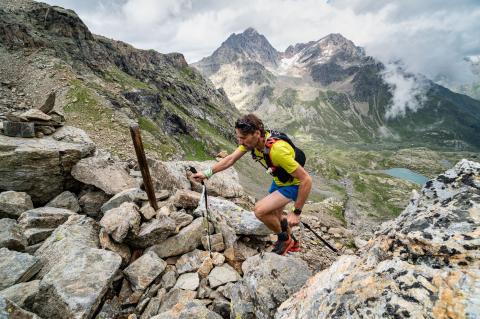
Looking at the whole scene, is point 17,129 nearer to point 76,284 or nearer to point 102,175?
point 102,175

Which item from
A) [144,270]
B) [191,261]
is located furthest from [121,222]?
[191,261]

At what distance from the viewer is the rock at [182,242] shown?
31.8 ft

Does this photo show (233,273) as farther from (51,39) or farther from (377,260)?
(51,39)

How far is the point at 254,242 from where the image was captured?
37.0 feet

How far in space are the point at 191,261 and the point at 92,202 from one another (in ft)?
21.4

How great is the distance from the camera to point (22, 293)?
6.92 metres

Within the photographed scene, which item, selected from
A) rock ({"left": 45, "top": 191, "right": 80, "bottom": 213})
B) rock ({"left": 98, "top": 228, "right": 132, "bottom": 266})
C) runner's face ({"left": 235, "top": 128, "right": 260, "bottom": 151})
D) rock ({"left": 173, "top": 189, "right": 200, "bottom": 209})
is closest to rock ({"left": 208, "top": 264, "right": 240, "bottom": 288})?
rock ({"left": 98, "top": 228, "right": 132, "bottom": 266})

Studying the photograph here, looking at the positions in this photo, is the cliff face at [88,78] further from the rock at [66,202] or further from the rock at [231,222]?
the rock at [231,222]

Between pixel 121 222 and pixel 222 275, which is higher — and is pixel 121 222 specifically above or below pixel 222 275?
above

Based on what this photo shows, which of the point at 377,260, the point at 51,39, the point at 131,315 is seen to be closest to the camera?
the point at 377,260

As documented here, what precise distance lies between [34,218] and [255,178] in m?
127

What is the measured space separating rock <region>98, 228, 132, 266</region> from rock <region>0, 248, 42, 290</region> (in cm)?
182

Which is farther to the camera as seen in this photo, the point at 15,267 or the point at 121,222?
the point at 121,222

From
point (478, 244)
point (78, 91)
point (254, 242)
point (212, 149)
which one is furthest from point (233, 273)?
point (212, 149)
